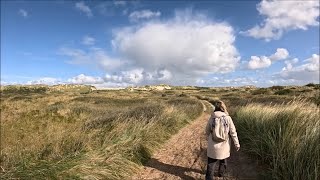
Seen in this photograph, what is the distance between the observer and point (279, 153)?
780 centimetres

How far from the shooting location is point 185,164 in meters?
10.1

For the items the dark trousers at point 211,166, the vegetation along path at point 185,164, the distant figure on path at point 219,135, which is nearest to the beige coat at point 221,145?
the distant figure on path at point 219,135

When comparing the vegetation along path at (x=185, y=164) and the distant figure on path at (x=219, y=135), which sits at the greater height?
the distant figure on path at (x=219, y=135)

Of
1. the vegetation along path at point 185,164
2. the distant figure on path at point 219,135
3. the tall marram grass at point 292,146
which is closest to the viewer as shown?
the tall marram grass at point 292,146

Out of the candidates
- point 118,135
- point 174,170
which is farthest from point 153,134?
point 174,170

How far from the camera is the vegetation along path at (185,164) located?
893 cm

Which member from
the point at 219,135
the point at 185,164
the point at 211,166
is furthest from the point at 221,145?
the point at 185,164

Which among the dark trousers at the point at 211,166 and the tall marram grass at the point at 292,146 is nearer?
the tall marram grass at the point at 292,146

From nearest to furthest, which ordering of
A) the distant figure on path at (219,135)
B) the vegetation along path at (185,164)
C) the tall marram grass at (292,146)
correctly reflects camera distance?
the tall marram grass at (292,146) < the distant figure on path at (219,135) < the vegetation along path at (185,164)

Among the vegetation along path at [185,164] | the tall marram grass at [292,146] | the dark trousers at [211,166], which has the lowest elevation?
the vegetation along path at [185,164]

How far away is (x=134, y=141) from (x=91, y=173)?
3274mm

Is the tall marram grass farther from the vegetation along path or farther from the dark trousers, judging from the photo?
the dark trousers

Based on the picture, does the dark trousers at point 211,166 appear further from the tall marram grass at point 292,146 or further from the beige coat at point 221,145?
the tall marram grass at point 292,146

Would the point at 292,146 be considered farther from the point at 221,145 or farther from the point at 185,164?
the point at 185,164
